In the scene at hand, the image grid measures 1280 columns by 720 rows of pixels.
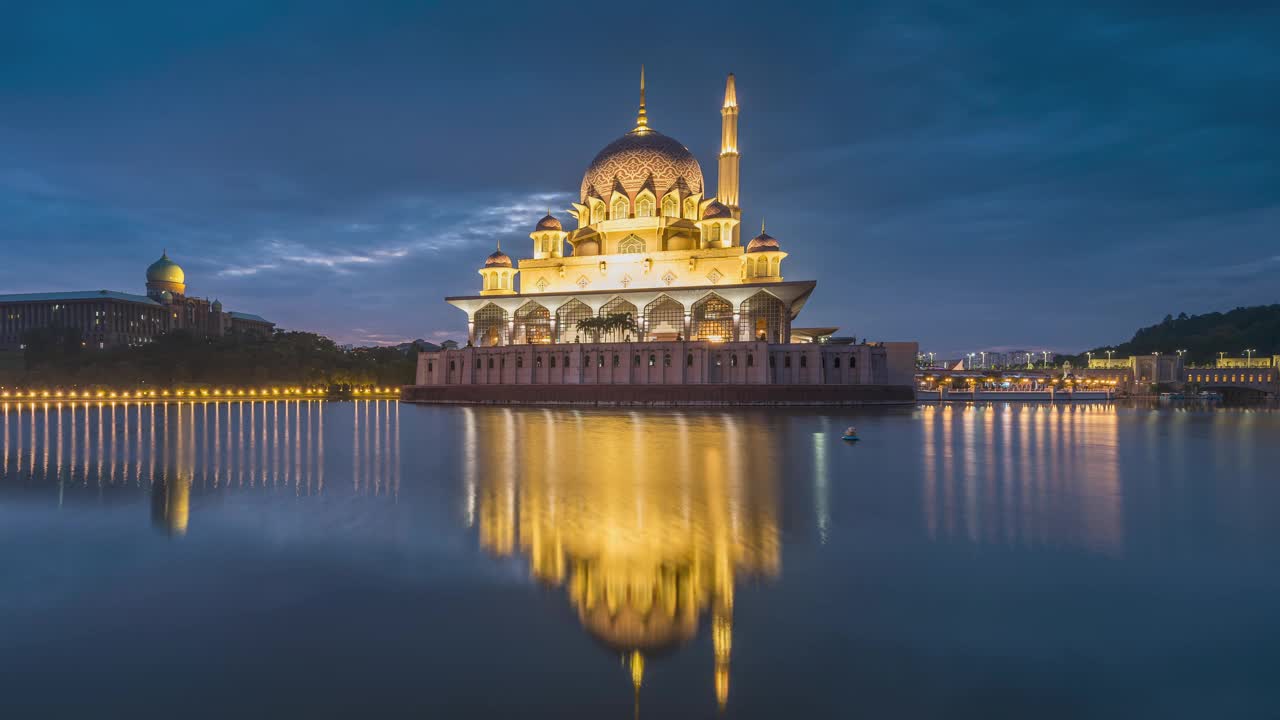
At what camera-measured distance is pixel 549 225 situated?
57.1 metres

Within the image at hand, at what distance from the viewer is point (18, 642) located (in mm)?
4789

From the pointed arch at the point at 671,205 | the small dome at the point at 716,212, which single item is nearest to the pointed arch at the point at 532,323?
the pointed arch at the point at 671,205

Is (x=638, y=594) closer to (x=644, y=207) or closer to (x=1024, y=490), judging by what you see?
(x=1024, y=490)

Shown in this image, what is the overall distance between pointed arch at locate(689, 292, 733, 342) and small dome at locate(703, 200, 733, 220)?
21.9ft

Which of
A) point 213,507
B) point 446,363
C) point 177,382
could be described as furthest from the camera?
point 177,382

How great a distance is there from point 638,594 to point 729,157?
5589cm

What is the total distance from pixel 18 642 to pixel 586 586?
159 inches

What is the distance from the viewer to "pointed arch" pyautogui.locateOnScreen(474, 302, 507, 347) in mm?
55500

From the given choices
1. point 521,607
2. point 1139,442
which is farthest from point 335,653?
point 1139,442

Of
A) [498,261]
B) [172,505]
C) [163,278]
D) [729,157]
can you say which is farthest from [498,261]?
[163,278]

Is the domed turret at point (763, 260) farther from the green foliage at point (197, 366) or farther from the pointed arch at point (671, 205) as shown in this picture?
the green foliage at point (197, 366)

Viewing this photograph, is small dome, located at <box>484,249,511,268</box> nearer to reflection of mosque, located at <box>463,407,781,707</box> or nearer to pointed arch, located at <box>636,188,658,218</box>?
pointed arch, located at <box>636,188,658,218</box>

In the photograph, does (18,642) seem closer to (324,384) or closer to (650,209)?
(650,209)

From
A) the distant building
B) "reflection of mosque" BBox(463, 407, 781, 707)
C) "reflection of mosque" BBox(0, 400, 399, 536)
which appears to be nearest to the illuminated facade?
"reflection of mosque" BBox(0, 400, 399, 536)
